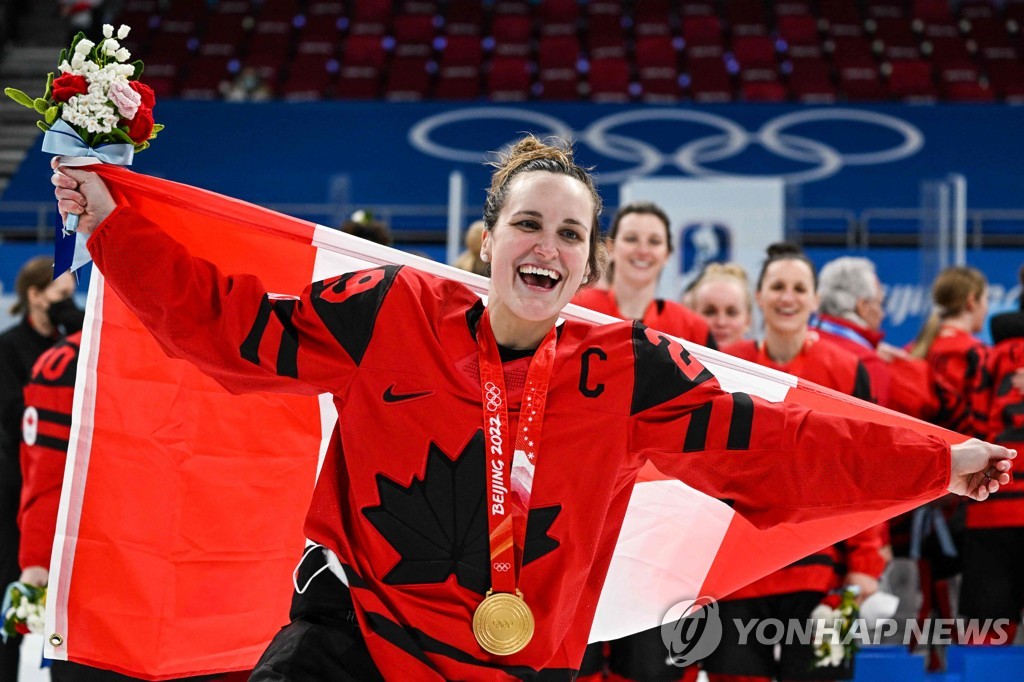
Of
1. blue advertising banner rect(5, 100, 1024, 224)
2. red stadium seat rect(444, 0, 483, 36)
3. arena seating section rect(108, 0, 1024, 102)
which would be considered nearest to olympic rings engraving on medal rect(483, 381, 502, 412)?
blue advertising banner rect(5, 100, 1024, 224)

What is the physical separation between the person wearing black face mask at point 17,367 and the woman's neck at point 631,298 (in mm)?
2108

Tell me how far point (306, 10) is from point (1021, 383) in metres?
13.1

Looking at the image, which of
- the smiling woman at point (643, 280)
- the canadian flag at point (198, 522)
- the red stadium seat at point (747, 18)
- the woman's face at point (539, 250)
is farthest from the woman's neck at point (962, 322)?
the red stadium seat at point (747, 18)

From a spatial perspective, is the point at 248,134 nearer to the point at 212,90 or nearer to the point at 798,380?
the point at 212,90

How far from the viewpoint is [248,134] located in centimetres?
1117

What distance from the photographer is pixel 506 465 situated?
218 cm

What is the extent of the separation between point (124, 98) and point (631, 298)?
95.4 inches

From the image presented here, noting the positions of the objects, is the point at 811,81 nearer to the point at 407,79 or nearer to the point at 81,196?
the point at 407,79

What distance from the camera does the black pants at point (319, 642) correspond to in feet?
6.89

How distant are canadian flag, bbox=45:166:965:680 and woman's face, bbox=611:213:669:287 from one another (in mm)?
1346

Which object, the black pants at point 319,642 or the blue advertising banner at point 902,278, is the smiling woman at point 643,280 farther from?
the blue advertising banner at point 902,278

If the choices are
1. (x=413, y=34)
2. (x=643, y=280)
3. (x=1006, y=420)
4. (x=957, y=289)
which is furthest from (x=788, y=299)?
(x=413, y=34)

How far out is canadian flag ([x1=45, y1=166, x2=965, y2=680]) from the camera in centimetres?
297

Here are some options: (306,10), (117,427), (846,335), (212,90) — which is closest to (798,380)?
(117,427)
